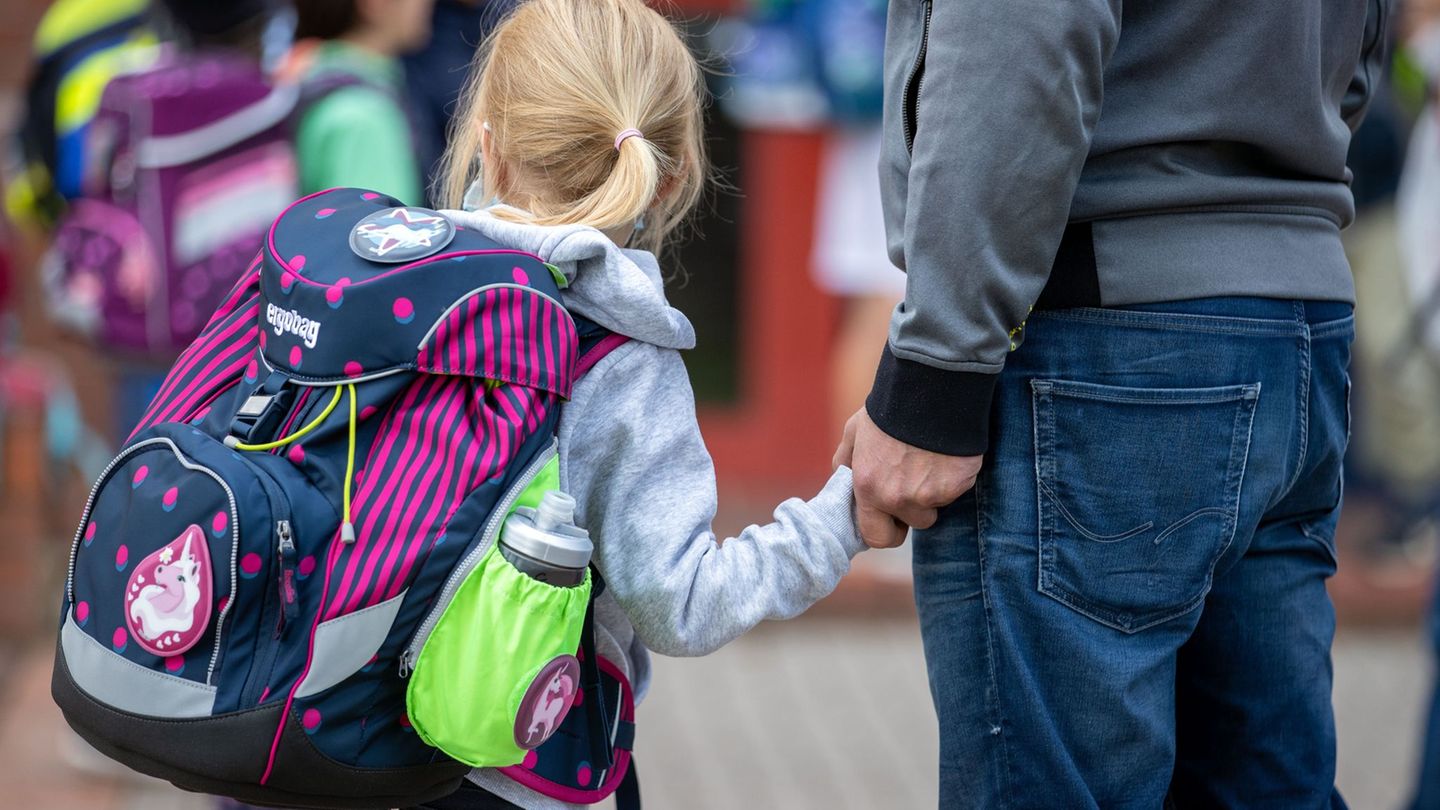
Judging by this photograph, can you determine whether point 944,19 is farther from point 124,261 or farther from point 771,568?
point 124,261

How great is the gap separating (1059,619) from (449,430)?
2.52 feet

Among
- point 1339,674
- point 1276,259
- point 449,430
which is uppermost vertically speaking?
point 1276,259

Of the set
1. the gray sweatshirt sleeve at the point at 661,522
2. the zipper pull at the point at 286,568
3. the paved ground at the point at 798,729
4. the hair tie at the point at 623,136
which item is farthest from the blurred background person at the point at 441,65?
the zipper pull at the point at 286,568

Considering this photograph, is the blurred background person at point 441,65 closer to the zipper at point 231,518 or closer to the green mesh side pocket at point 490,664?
the zipper at point 231,518

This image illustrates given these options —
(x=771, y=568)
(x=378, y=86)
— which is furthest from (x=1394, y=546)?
(x=771, y=568)

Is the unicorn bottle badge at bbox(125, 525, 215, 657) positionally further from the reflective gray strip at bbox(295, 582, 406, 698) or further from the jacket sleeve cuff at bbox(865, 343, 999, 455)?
the jacket sleeve cuff at bbox(865, 343, 999, 455)

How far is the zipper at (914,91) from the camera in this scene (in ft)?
A: 6.35

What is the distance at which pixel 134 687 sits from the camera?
1777 millimetres

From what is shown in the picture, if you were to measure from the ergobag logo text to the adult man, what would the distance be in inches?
26.4

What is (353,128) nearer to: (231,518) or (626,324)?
(626,324)

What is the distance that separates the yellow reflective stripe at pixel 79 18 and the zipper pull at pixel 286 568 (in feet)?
8.90

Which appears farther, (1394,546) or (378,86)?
(1394,546)

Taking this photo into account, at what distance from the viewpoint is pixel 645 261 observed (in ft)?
6.81

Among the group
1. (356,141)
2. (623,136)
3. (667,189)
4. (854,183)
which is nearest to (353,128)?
(356,141)
